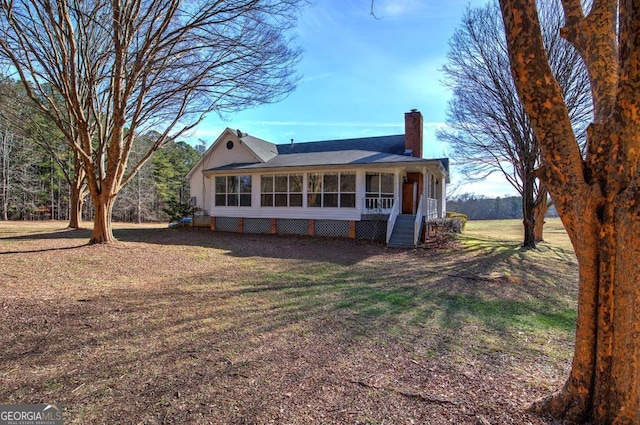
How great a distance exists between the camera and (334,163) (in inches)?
595

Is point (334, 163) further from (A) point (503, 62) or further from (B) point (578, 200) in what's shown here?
(B) point (578, 200)

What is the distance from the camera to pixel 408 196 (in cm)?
1702

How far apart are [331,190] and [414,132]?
572 cm

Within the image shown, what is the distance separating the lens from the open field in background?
247cm

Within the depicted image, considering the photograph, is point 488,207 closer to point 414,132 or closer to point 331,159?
point 414,132

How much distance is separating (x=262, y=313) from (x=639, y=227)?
13.5 feet

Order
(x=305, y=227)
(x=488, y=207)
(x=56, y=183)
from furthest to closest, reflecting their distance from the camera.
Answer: (x=488, y=207) → (x=56, y=183) → (x=305, y=227)

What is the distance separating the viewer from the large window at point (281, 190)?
1623 centimetres

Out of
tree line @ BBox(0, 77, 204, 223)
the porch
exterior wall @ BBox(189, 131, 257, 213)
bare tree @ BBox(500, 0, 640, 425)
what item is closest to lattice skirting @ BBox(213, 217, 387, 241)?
the porch

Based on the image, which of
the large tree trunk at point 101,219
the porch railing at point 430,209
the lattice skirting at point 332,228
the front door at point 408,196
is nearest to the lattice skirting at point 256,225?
the lattice skirting at point 332,228

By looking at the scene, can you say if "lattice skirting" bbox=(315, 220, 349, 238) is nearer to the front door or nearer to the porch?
Result: the porch

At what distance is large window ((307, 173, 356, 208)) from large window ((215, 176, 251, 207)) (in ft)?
12.2

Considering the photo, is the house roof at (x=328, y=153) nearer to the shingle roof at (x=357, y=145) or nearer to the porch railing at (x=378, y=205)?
the shingle roof at (x=357, y=145)

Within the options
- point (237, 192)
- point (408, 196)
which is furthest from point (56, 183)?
point (408, 196)
